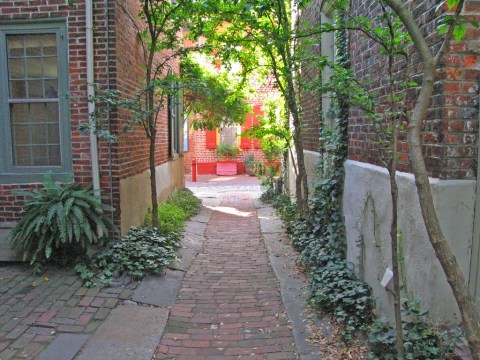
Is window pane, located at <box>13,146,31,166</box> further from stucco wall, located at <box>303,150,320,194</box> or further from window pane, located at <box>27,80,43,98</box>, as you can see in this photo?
stucco wall, located at <box>303,150,320,194</box>

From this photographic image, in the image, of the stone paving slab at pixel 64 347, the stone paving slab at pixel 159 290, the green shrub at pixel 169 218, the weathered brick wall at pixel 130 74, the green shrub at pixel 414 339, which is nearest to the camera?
the green shrub at pixel 414 339

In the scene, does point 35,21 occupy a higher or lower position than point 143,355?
higher

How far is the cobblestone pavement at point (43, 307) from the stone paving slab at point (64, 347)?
6cm

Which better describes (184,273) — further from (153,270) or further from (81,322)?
(81,322)

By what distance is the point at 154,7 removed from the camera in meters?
6.37

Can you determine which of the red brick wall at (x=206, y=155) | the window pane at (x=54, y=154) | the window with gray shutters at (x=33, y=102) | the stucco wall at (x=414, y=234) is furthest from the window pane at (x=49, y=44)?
the red brick wall at (x=206, y=155)

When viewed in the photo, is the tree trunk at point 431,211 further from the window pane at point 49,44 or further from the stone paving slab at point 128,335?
the window pane at point 49,44

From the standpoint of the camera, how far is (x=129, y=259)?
17.5 feet

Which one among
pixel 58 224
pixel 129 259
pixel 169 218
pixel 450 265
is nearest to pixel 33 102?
pixel 58 224

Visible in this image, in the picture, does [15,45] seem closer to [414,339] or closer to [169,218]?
[169,218]

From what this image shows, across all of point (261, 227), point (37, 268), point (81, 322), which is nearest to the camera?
point (81, 322)

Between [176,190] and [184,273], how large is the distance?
5697 mm

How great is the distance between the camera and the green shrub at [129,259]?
504 cm

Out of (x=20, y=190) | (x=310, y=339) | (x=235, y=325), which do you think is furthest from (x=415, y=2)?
(x=20, y=190)
